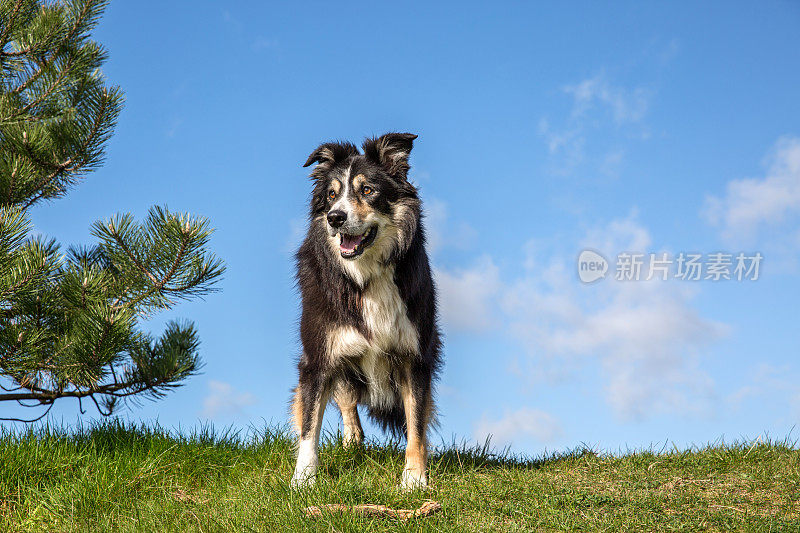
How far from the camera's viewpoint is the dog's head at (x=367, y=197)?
14.8 ft

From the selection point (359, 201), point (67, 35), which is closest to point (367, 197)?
point (359, 201)

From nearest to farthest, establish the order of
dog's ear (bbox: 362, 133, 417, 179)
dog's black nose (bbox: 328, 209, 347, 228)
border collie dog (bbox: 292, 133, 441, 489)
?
1. dog's black nose (bbox: 328, 209, 347, 228)
2. border collie dog (bbox: 292, 133, 441, 489)
3. dog's ear (bbox: 362, 133, 417, 179)

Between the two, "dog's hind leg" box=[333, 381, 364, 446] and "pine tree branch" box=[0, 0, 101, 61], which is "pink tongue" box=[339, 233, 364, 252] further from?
"pine tree branch" box=[0, 0, 101, 61]

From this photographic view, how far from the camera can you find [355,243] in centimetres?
456

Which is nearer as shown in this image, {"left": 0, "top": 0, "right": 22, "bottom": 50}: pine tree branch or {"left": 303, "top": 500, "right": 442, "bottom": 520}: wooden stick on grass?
{"left": 303, "top": 500, "right": 442, "bottom": 520}: wooden stick on grass

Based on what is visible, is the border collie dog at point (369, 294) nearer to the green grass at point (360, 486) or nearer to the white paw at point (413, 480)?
the white paw at point (413, 480)

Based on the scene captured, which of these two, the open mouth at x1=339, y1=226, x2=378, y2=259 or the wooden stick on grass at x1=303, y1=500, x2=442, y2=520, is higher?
the open mouth at x1=339, y1=226, x2=378, y2=259

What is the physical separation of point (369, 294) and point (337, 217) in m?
0.65

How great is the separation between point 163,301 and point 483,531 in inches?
134

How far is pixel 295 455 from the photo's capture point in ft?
17.7

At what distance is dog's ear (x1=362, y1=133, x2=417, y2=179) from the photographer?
484cm

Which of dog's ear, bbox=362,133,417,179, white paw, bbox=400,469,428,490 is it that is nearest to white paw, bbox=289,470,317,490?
white paw, bbox=400,469,428,490

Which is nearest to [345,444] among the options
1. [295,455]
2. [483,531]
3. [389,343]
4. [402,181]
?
[295,455]

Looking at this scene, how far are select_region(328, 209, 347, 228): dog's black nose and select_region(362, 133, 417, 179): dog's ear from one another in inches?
24.3
